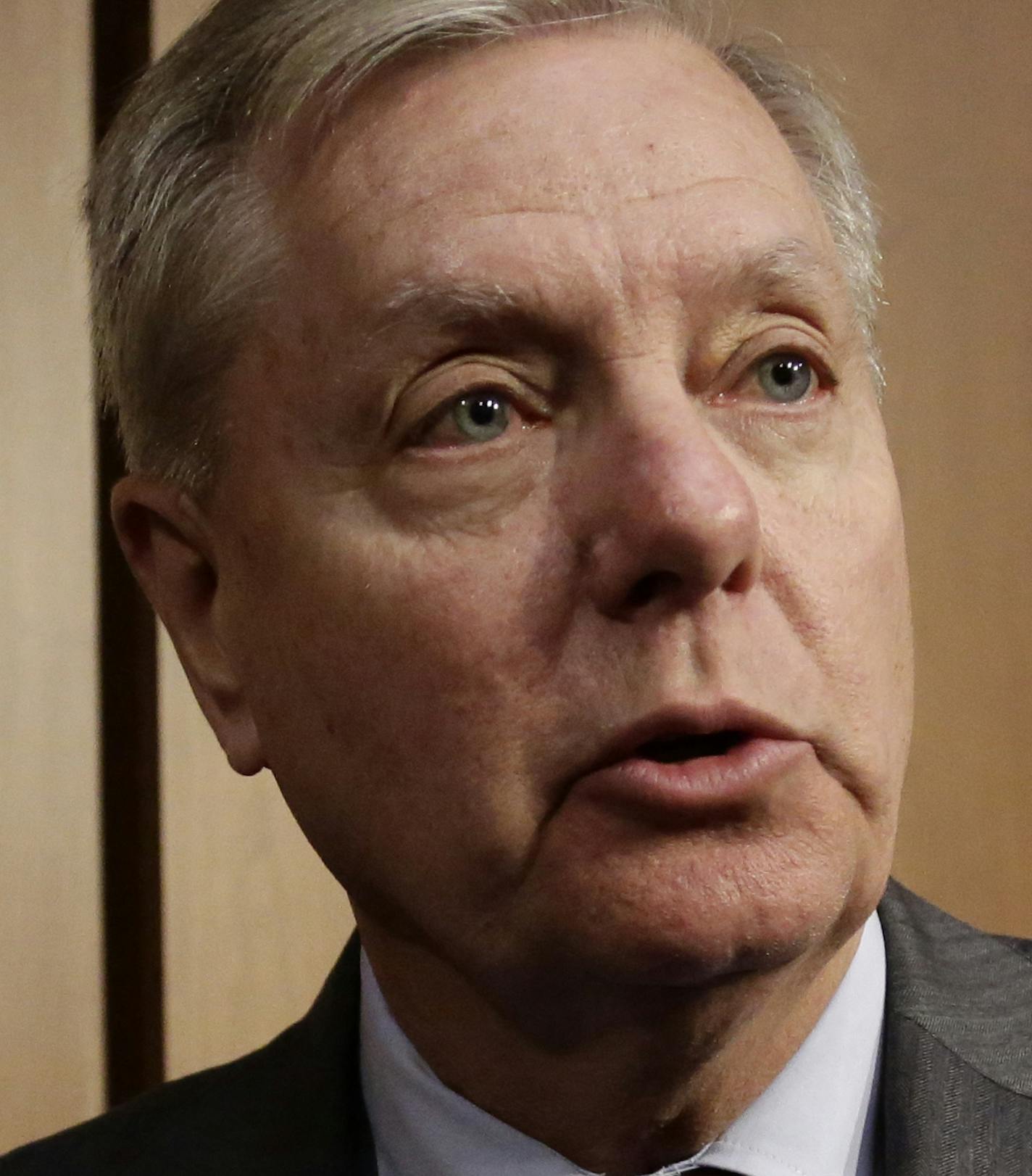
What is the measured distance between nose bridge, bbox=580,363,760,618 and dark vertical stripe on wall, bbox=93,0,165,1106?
735 mm

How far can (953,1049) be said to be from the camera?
97cm

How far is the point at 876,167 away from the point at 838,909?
94 cm

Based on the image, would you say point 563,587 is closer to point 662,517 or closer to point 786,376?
point 662,517

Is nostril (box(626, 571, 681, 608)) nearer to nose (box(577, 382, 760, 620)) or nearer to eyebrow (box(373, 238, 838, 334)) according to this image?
nose (box(577, 382, 760, 620))

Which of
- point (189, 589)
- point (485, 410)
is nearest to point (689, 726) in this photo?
point (485, 410)

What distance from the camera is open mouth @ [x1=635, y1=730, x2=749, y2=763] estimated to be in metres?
0.86

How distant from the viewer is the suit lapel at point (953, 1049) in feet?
3.03

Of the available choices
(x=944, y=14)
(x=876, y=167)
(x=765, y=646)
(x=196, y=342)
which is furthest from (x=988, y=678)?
(x=196, y=342)

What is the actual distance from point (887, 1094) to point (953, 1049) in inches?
2.0

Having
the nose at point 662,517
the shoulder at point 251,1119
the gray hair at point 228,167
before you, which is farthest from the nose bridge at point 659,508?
the shoulder at point 251,1119

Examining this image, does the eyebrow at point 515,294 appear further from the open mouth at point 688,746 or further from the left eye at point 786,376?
the open mouth at point 688,746

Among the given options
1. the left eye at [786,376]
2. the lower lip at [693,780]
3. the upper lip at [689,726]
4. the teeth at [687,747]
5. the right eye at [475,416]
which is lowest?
the lower lip at [693,780]

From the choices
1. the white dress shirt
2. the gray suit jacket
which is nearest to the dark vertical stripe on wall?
the gray suit jacket

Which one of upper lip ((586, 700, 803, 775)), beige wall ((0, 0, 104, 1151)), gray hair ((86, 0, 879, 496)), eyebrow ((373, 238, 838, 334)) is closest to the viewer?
upper lip ((586, 700, 803, 775))
